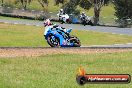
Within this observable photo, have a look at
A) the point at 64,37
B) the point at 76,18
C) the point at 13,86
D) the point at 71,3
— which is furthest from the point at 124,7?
the point at 13,86

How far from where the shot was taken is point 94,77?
4.16m

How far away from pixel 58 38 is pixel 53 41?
35 cm

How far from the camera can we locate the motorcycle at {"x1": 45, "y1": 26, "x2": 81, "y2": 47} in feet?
63.8

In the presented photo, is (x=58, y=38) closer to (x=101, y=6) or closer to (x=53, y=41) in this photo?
(x=53, y=41)

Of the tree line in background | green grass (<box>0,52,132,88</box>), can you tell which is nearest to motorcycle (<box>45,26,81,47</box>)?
green grass (<box>0,52,132,88</box>)

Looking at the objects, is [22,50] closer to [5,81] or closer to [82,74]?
[5,81]

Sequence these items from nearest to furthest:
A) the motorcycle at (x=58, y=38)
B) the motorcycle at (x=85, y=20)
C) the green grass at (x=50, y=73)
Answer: the green grass at (x=50, y=73)
the motorcycle at (x=58, y=38)
the motorcycle at (x=85, y=20)

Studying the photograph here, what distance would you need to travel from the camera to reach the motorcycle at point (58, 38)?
19438mm

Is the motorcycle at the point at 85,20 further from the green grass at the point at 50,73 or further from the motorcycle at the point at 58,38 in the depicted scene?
the green grass at the point at 50,73

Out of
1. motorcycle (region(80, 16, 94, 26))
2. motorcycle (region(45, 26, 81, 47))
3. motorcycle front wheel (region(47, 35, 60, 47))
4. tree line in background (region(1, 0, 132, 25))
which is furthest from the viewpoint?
tree line in background (region(1, 0, 132, 25))

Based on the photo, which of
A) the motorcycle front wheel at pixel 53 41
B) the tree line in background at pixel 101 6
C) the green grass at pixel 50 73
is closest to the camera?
the green grass at pixel 50 73

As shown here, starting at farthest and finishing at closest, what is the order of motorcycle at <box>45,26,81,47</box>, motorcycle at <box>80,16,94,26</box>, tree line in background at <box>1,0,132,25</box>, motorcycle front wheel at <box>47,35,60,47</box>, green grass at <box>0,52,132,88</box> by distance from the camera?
tree line in background at <box>1,0,132,25</box> → motorcycle at <box>80,16,94,26</box> → motorcycle front wheel at <box>47,35,60,47</box> → motorcycle at <box>45,26,81,47</box> → green grass at <box>0,52,132,88</box>

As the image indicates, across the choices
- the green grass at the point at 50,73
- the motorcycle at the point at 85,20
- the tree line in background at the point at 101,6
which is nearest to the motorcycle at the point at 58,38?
the green grass at the point at 50,73

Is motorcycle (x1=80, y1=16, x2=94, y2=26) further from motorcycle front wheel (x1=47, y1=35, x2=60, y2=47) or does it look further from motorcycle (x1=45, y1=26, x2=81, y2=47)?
motorcycle front wheel (x1=47, y1=35, x2=60, y2=47)
